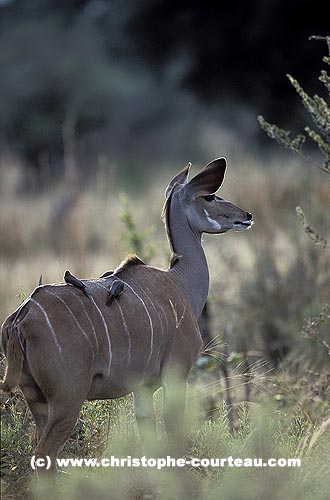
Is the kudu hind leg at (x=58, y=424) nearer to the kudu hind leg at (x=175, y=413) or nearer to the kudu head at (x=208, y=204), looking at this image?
the kudu hind leg at (x=175, y=413)

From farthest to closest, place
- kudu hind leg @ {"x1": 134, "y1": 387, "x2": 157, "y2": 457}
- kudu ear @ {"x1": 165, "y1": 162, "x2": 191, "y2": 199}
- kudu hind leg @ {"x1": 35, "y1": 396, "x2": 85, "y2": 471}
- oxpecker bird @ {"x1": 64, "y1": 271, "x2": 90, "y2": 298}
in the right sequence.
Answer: kudu ear @ {"x1": 165, "y1": 162, "x2": 191, "y2": 199} < kudu hind leg @ {"x1": 134, "y1": 387, "x2": 157, "y2": 457} < oxpecker bird @ {"x1": 64, "y1": 271, "x2": 90, "y2": 298} < kudu hind leg @ {"x1": 35, "y1": 396, "x2": 85, "y2": 471}

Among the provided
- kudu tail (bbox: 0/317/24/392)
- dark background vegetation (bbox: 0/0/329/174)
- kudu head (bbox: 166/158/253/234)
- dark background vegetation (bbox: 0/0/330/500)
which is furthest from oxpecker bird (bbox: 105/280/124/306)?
dark background vegetation (bbox: 0/0/329/174)

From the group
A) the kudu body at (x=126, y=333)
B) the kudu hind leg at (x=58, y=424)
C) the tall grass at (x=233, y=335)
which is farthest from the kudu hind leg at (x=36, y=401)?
the tall grass at (x=233, y=335)

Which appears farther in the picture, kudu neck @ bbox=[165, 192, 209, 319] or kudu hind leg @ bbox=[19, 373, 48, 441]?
kudu neck @ bbox=[165, 192, 209, 319]

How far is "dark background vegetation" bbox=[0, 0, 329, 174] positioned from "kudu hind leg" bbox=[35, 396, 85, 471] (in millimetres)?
17212

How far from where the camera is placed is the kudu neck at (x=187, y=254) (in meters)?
5.43

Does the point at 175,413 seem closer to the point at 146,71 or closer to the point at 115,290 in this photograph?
the point at 115,290

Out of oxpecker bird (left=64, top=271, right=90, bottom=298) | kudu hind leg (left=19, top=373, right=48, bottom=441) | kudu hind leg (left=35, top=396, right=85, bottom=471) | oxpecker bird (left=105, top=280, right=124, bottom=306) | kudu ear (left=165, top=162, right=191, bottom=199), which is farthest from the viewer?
kudu ear (left=165, top=162, right=191, bottom=199)

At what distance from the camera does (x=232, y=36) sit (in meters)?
23.1

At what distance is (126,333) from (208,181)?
1066mm

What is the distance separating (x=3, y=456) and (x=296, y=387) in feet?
6.63

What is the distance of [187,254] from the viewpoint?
5480 millimetres

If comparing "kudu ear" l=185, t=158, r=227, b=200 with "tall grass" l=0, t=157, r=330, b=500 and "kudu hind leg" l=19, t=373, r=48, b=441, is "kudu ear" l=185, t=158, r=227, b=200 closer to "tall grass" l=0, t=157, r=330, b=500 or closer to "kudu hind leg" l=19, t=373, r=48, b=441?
"tall grass" l=0, t=157, r=330, b=500

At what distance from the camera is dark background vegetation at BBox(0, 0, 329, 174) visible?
73.6 ft
